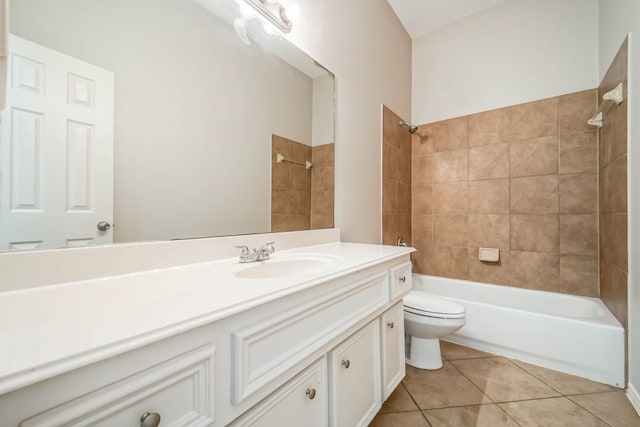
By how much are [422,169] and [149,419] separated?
2728 millimetres

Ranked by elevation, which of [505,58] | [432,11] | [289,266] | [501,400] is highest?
[432,11]

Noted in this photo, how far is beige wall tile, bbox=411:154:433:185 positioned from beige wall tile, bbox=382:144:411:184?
0.07 meters

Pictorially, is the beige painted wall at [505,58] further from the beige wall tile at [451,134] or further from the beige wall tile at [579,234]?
the beige wall tile at [579,234]

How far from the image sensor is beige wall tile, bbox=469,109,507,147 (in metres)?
2.28

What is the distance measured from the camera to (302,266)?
1.16m

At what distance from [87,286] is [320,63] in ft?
4.82

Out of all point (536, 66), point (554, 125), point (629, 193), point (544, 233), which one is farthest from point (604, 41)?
point (544, 233)

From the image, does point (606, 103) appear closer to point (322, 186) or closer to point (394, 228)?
point (394, 228)

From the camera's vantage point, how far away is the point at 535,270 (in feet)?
6.97

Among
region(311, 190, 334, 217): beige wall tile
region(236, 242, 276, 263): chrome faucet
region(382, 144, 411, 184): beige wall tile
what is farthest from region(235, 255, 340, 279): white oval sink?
region(382, 144, 411, 184): beige wall tile

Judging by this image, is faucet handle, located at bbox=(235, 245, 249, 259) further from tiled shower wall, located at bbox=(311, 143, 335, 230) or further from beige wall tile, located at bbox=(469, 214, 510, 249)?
beige wall tile, located at bbox=(469, 214, 510, 249)

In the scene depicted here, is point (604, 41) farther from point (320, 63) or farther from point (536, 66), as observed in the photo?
point (320, 63)

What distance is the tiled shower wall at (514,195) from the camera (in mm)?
1976

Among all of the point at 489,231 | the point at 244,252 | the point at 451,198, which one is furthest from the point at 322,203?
the point at 489,231
